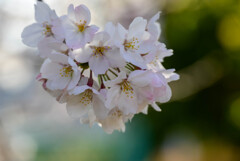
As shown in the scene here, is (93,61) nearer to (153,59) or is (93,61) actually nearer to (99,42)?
(99,42)

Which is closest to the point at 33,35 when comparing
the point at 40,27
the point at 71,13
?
the point at 40,27

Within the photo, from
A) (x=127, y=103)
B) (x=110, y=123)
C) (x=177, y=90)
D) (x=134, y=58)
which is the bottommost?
(x=177, y=90)

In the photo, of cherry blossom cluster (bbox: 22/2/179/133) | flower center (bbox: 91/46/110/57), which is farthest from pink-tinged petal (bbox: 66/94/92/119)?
flower center (bbox: 91/46/110/57)

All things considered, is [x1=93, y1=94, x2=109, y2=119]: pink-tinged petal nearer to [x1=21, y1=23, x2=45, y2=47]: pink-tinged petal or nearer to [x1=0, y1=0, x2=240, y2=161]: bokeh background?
[x1=21, y1=23, x2=45, y2=47]: pink-tinged petal

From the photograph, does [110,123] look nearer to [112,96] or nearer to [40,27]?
[112,96]

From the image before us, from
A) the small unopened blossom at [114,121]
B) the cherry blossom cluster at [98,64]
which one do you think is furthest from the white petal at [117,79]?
the small unopened blossom at [114,121]
